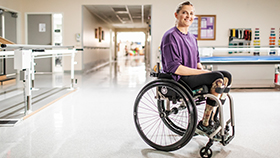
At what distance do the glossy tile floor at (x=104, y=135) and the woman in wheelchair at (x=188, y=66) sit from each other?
32 centimetres

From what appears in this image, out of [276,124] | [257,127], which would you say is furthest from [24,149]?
[276,124]

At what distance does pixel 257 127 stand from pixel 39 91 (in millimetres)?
3737

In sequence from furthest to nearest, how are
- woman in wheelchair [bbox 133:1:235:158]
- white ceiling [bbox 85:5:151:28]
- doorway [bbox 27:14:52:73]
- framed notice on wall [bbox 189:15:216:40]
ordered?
white ceiling [bbox 85:5:151:28] → doorway [bbox 27:14:52:73] → framed notice on wall [bbox 189:15:216:40] → woman in wheelchair [bbox 133:1:235:158]

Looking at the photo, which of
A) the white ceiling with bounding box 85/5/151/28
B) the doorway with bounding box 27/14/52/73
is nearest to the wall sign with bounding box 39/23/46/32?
the doorway with bounding box 27/14/52/73

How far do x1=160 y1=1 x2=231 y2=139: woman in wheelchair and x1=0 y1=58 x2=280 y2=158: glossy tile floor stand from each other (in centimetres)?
32

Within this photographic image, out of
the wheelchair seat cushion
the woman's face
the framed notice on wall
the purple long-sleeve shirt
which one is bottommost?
the wheelchair seat cushion

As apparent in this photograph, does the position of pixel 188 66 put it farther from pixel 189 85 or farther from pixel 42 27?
pixel 42 27

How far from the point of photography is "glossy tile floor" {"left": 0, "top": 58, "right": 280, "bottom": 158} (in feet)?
6.93

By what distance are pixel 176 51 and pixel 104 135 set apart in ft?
3.40

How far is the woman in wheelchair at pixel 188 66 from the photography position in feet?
6.64

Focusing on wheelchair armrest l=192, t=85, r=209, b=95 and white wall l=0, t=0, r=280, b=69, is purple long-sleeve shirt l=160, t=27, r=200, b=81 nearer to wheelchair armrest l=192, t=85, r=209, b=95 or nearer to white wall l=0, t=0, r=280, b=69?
wheelchair armrest l=192, t=85, r=209, b=95

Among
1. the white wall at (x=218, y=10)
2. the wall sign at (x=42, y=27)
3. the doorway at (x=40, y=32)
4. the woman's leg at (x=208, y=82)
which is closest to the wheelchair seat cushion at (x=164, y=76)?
the woman's leg at (x=208, y=82)

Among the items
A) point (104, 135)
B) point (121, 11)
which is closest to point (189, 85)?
point (104, 135)

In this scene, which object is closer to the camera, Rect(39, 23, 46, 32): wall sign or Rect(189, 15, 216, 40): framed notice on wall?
Rect(189, 15, 216, 40): framed notice on wall
